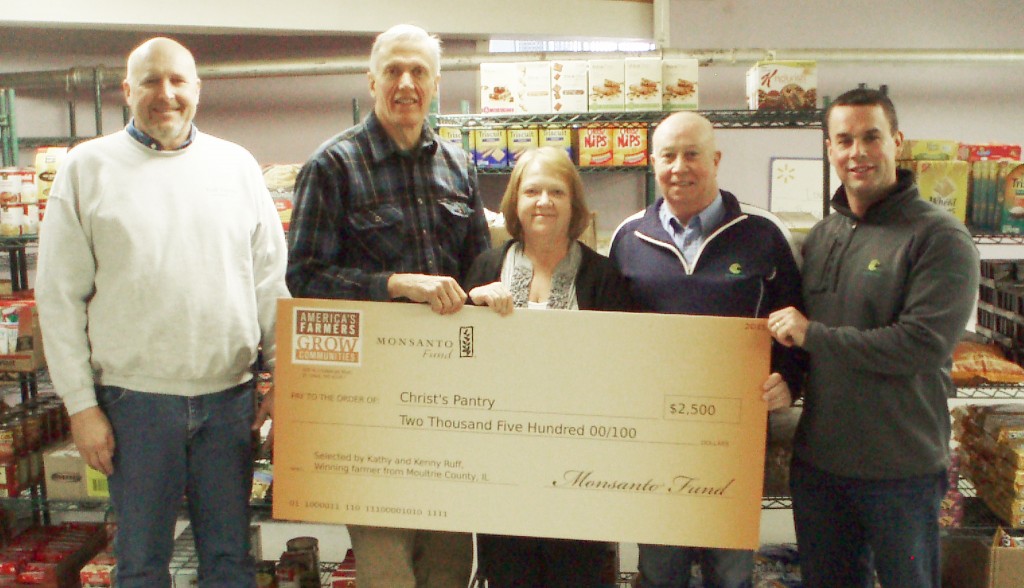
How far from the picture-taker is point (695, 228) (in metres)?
1.77

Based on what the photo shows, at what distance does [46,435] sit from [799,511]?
265 centimetres

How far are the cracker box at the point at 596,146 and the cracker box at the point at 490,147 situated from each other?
1.12ft

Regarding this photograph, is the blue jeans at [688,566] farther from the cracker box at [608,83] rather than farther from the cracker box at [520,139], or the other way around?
the cracker box at [520,139]

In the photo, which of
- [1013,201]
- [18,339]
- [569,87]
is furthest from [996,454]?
[18,339]

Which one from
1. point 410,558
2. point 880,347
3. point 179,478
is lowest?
point 410,558

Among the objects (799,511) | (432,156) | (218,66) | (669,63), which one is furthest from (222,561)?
(218,66)

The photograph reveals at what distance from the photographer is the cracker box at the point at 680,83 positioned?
9.30ft

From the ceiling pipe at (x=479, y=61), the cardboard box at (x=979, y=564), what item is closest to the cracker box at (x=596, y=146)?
the ceiling pipe at (x=479, y=61)

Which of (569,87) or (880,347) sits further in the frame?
(569,87)

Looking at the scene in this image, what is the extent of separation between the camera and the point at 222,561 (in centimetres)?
182

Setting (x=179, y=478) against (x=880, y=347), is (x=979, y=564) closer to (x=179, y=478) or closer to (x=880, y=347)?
(x=880, y=347)

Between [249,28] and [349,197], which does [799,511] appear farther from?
[249,28]

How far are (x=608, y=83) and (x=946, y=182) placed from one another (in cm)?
122

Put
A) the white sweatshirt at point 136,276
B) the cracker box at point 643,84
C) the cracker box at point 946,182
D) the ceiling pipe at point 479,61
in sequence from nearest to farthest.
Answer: the white sweatshirt at point 136,276 < the cracker box at point 946,182 < the cracker box at point 643,84 < the ceiling pipe at point 479,61
